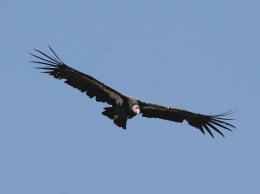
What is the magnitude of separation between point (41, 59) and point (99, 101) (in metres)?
2.61

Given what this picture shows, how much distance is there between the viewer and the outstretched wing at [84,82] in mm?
25484

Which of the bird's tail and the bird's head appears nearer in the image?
the bird's tail

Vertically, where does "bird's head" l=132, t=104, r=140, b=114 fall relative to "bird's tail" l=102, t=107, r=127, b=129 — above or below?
above

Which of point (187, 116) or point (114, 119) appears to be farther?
point (187, 116)

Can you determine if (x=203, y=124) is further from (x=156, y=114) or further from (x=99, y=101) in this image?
(x=99, y=101)

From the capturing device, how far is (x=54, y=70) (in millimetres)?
25594

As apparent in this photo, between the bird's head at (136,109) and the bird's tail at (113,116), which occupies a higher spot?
the bird's head at (136,109)

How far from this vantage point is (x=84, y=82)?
85.7ft

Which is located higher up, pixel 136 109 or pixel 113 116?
pixel 136 109

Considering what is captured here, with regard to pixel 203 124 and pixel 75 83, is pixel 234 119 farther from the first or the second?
pixel 75 83

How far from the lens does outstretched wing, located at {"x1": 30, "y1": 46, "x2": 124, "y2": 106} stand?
25.5 metres

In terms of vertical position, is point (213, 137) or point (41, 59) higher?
point (213, 137)

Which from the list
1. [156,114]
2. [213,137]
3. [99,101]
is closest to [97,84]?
[99,101]

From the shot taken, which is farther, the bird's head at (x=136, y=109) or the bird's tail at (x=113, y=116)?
the bird's head at (x=136, y=109)
